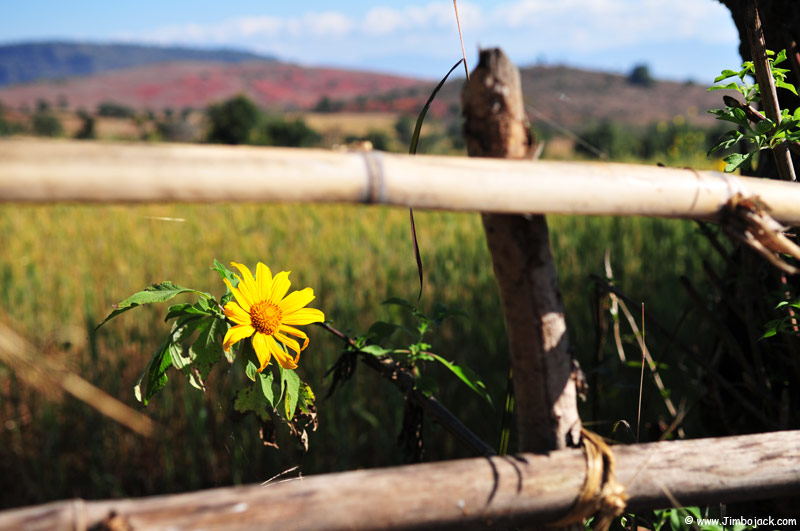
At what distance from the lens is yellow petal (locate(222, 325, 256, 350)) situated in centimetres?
77

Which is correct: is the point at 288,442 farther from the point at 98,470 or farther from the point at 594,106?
the point at 594,106

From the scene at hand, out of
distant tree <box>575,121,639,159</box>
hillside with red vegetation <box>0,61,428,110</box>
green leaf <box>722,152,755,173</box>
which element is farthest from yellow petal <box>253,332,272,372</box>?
hillside with red vegetation <box>0,61,428,110</box>

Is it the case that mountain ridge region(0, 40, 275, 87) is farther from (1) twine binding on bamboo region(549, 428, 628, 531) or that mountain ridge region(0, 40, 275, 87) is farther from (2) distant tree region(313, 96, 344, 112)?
(1) twine binding on bamboo region(549, 428, 628, 531)

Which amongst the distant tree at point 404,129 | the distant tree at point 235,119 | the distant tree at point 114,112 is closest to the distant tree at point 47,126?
the distant tree at point 114,112

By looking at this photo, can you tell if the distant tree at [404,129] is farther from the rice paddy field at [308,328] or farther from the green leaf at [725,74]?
the green leaf at [725,74]

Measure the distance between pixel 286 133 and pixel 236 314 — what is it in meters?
11.6

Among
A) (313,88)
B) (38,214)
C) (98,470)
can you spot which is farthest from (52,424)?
(313,88)

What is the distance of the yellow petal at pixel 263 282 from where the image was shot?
0.84 m

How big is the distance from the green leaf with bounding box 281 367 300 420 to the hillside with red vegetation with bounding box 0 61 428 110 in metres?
32.2

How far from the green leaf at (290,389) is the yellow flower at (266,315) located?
0.01 metres

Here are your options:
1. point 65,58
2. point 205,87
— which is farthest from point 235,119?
point 65,58

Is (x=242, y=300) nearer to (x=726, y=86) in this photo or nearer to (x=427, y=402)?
(x=427, y=402)

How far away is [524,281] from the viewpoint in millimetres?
706

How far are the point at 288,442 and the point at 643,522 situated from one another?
52.3 inches
